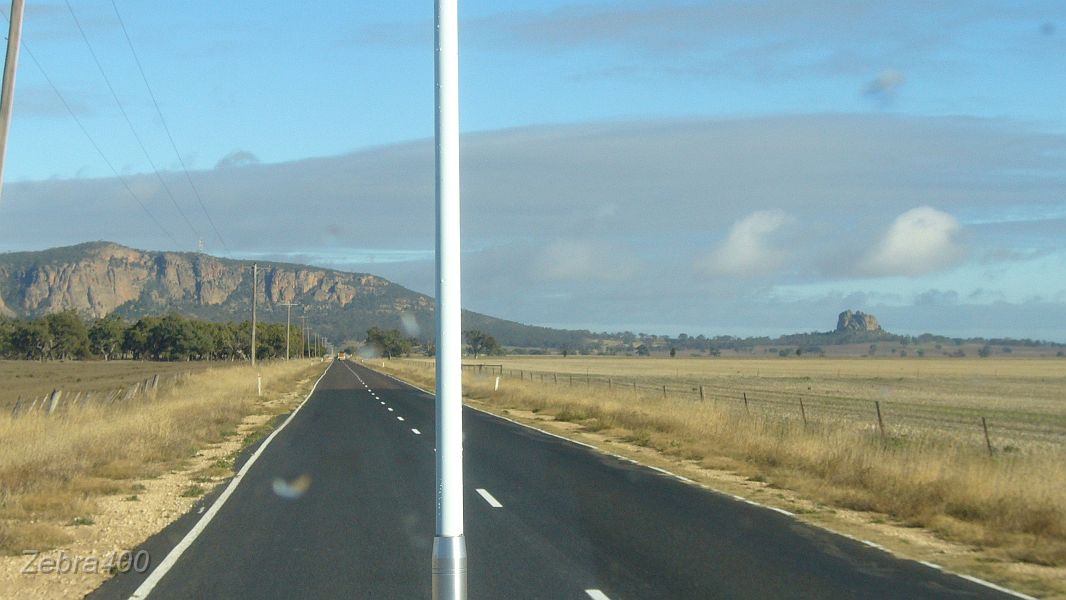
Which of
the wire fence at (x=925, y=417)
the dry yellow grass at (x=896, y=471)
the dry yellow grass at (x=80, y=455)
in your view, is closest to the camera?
the dry yellow grass at (x=80, y=455)

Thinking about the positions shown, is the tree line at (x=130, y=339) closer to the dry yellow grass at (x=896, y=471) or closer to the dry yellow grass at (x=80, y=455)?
the dry yellow grass at (x=80, y=455)

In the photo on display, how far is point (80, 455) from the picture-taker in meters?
16.9

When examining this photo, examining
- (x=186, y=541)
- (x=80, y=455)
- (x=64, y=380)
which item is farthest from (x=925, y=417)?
(x=64, y=380)

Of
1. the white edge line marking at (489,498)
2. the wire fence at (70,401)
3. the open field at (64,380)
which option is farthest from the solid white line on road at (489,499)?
the open field at (64,380)

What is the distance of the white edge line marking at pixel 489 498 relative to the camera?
553 inches

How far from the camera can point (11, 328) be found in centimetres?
→ 15100

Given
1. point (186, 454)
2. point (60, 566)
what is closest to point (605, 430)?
point (186, 454)

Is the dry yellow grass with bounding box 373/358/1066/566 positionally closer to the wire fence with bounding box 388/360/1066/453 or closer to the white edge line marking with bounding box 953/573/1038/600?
the white edge line marking with bounding box 953/573/1038/600

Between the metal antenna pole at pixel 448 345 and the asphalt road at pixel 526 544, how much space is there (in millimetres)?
3605

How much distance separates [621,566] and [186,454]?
13.0 meters

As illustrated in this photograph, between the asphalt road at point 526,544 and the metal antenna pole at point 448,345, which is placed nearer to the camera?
the metal antenna pole at point 448,345

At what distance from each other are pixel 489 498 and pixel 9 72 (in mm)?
10507

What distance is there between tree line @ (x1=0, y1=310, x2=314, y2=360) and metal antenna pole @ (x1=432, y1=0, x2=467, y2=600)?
6015 inches

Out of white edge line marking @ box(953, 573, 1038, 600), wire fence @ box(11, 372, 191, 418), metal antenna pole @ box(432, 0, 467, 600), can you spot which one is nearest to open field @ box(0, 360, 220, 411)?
wire fence @ box(11, 372, 191, 418)
